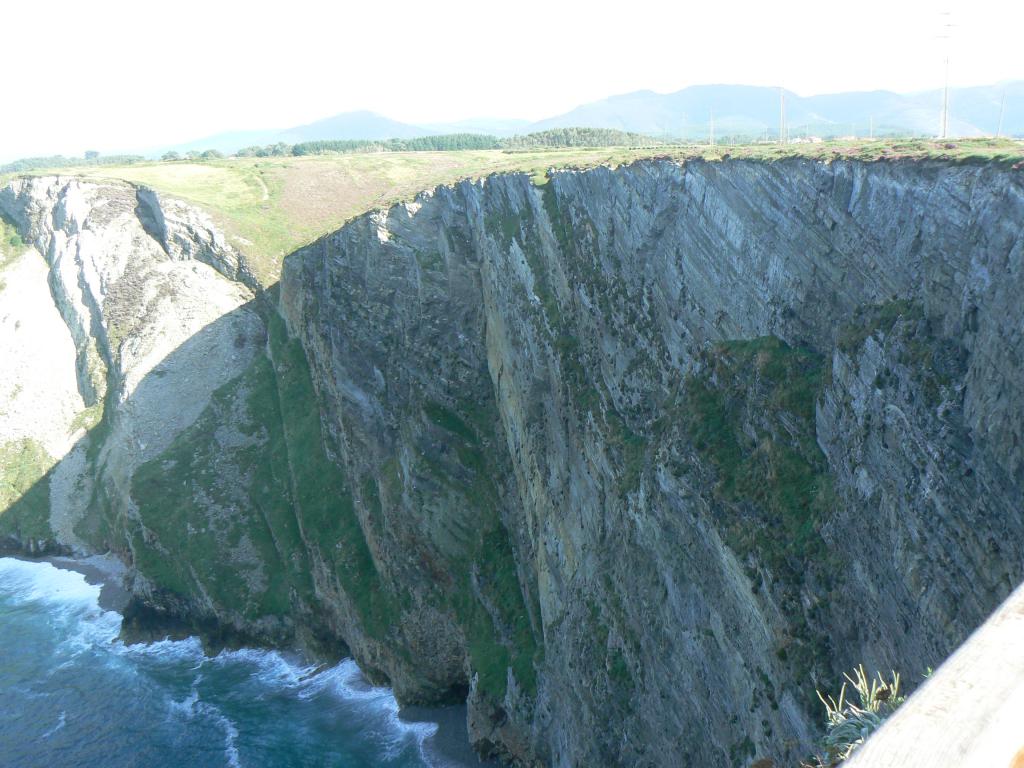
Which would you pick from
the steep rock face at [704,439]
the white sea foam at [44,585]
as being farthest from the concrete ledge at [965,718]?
the white sea foam at [44,585]

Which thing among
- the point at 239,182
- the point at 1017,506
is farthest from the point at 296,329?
the point at 1017,506

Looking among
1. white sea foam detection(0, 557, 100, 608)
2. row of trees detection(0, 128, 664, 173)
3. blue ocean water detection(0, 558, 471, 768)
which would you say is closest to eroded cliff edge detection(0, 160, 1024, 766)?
blue ocean water detection(0, 558, 471, 768)

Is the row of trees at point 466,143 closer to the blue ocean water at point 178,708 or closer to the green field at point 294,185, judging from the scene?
the green field at point 294,185

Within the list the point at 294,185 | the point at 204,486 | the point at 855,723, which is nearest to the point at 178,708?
the point at 204,486

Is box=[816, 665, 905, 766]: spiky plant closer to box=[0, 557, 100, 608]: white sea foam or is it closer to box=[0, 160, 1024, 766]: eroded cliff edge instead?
box=[0, 160, 1024, 766]: eroded cliff edge

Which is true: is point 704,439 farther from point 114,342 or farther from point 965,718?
point 114,342
